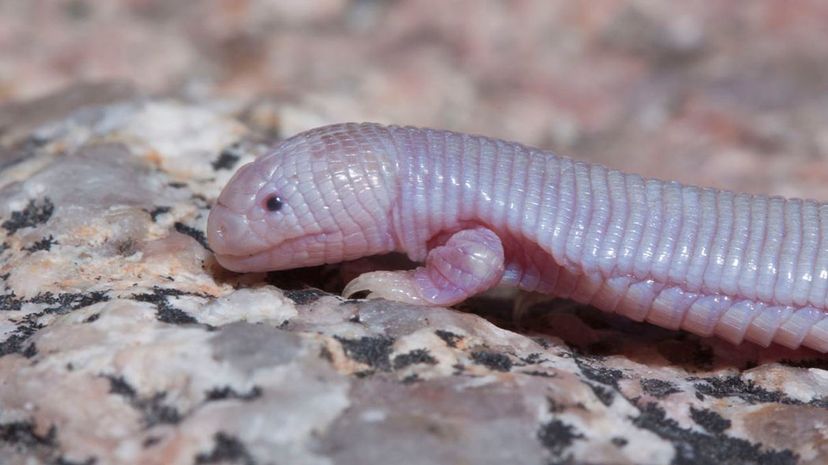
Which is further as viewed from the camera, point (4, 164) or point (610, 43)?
point (610, 43)

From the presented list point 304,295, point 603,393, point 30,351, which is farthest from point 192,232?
point 603,393

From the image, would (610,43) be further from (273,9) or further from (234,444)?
(234,444)

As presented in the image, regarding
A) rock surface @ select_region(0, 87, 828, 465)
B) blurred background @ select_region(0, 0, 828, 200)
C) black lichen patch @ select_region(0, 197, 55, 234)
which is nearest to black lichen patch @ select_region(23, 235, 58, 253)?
rock surface @ select_region(0, 87, 828, 465)

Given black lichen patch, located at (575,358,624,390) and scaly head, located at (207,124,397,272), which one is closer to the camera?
black lichen patch, located at (575,358,624,390)

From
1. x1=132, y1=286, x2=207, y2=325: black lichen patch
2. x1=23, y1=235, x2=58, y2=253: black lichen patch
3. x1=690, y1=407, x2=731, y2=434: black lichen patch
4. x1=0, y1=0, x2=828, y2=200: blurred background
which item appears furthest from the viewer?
x1=0, y1=0, x2=828, y2=200: blurred background

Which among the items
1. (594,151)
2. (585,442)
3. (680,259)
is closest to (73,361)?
(585,442)

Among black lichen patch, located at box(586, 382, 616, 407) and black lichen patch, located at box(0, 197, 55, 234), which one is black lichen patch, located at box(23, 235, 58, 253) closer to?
black lichen patch, located at box(0, 197, 55, 234)

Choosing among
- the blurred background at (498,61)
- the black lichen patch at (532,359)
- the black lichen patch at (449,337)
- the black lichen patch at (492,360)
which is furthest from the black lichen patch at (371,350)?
the blurred background at (498,61)

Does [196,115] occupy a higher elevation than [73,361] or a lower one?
higher
